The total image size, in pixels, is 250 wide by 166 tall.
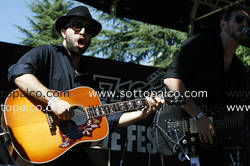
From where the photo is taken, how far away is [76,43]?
8.86 feet

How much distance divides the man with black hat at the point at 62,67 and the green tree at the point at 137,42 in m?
11.3

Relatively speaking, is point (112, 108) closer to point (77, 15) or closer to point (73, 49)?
point (73, 49)

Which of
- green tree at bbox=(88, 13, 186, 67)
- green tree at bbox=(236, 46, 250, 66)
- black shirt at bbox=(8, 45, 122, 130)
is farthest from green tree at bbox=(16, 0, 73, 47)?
black shirt at bbox=(8, 45, 122, 130)

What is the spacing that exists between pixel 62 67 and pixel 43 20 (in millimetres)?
18971

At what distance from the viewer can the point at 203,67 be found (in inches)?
104

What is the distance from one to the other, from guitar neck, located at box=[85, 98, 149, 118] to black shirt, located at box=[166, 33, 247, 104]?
42 centimetres

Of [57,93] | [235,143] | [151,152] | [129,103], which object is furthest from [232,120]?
[151,152]

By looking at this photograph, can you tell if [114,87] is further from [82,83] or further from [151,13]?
[82,83]

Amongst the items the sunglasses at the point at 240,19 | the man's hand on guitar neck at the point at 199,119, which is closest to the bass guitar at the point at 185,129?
the man's hand on guitar neck at the point at 199,119

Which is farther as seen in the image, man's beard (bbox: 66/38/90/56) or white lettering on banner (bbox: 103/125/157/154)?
white lettering on banner (bbox: 103/125/157/154)

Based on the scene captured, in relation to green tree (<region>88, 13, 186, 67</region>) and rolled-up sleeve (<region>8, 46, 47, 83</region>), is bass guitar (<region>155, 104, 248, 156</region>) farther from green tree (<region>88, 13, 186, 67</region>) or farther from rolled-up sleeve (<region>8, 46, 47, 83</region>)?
green tree (<region>88, 13, 186, 67</region>)

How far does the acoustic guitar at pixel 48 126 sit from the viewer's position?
2191mm

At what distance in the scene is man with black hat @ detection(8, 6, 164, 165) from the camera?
89.4 inches

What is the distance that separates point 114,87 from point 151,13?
2.11 metres
